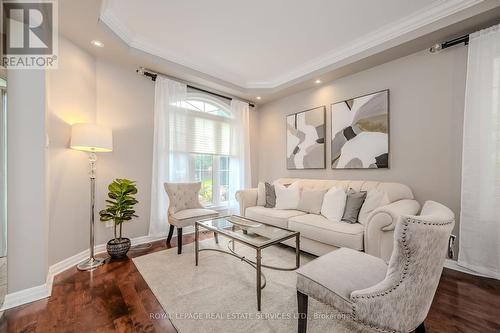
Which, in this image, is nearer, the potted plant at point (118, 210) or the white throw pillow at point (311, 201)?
the potted plant at point (118, 210)

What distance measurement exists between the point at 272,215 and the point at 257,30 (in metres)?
2.42

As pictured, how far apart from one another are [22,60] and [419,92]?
13.7ft

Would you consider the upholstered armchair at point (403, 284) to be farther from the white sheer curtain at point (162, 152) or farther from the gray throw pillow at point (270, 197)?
the white sheer curtain at point (162, 152)

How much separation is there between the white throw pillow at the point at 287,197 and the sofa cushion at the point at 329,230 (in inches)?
18.4

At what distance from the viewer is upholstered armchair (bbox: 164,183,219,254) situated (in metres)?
2.73

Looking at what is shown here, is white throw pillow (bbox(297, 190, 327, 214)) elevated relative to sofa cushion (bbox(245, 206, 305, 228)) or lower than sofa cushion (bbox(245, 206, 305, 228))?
elevated

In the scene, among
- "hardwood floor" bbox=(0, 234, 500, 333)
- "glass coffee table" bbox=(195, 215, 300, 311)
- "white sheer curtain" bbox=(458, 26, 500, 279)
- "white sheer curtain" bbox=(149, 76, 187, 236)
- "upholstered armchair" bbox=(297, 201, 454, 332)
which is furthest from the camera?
"white sheer curtain" bbox=(149, 76, 187, 236)

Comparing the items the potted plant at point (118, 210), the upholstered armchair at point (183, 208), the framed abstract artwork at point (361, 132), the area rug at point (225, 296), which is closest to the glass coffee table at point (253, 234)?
the area rug at point (225, 296)

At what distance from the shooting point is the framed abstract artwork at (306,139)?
359cm

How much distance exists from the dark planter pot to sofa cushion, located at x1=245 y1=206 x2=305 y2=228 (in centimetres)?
171

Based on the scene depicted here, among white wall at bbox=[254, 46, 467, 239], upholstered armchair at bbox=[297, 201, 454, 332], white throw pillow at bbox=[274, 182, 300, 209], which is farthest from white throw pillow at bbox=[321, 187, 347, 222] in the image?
upholstered armchair at bbox=[297, 201, 454, 332]

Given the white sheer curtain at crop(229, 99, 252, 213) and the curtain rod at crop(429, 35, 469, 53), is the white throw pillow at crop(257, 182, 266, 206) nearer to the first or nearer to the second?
the white sheer curtain at crop(229, 99, 252, 213)

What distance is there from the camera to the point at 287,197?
328 centimetres

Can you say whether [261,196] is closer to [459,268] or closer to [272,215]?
[272,215]
